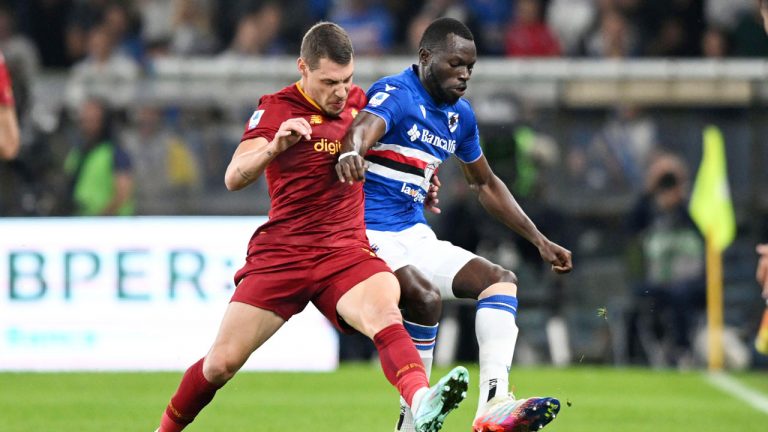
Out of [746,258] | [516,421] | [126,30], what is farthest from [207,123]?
[516,421]

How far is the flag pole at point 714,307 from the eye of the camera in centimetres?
1431

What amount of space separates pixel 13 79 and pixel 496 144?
5.18 m

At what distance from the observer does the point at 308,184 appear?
6809 mm

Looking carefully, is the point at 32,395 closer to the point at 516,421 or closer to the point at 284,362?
the point at 284,362

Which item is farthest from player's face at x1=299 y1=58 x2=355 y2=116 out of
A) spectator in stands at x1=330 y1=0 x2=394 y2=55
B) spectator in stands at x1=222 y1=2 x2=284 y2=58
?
spectator in stands at x1=222 y1=2 x2=284 y2=58

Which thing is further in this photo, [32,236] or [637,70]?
[637,70]

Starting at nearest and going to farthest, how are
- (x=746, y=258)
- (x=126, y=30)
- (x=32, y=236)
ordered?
(x=32, y=236) → (x=746, y=258) → (x=126, y=30)

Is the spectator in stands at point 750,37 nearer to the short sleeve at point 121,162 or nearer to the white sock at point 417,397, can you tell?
the short sleeve at point 121,162

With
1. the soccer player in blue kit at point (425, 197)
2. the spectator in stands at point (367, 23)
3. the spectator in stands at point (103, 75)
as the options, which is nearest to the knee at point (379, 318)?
the soccer player in blue kit at point (425, 197)

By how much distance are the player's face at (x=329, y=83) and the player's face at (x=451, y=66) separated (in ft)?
1.71

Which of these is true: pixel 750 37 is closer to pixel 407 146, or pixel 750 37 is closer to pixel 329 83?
pixel 407 146

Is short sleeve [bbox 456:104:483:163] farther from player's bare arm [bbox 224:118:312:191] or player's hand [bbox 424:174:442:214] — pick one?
player's bare arm [bbox 224:118:312:191]

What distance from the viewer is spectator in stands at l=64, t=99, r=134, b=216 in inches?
546

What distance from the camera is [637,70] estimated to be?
49.2ft
